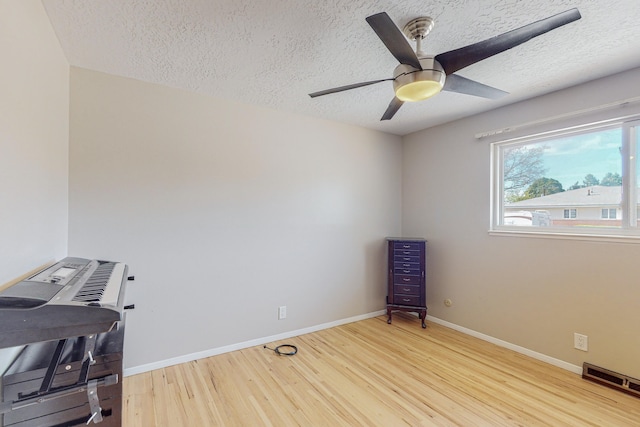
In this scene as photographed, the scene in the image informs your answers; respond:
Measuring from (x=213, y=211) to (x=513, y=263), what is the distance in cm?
293

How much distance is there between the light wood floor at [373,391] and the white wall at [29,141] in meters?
1.21

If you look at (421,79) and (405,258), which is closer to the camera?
(421,79)

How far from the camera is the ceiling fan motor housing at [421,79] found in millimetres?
1591

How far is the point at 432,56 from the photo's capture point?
1.58 metres

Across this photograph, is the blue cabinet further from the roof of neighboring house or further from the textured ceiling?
the textured ceiling

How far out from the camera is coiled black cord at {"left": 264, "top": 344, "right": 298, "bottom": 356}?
105 inches

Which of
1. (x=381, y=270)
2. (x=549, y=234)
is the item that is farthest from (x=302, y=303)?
(x=549, y=234)

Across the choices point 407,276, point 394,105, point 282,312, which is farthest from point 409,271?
point 394,105

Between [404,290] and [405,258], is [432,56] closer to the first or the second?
[405,258]

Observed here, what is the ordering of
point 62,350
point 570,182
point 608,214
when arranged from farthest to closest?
point 570,182, point 608,214, point 62,350

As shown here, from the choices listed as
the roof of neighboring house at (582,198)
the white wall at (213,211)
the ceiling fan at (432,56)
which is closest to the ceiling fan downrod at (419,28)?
the ceiling fan at (432,56)

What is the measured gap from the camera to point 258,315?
9.36ft

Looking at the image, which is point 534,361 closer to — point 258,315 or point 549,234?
point 549,234

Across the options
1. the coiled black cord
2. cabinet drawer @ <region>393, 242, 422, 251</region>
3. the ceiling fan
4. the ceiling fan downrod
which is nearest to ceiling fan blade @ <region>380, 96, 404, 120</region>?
the ceiling fan
